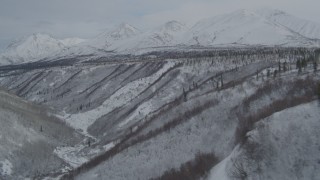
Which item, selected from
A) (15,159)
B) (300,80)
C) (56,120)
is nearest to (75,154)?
(15,159)

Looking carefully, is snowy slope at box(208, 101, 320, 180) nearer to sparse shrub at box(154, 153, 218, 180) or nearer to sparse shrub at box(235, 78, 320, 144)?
sparse shrub at box(154, 153, 218, 180)

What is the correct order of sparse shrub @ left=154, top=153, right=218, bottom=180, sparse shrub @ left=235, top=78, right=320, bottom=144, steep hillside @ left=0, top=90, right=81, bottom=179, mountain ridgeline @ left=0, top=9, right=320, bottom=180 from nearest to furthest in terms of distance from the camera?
mountain ridgeline @ left=0, top=9, right=320, bottom=180 < sparse shrub @ left=154, top=153, right=218, bottom=180 < sparse shrub @ left=235, top=78, right=320, bottom=144 < steep hillside @ left=0, top=90, right=81, bottom=179

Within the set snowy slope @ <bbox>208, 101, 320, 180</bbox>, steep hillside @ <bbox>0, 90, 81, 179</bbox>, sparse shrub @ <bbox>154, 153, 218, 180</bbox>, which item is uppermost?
snowy slope @ <bbox>208, 101, 320, 180</bbox>

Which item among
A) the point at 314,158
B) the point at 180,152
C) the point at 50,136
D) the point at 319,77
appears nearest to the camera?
the point at 314,158

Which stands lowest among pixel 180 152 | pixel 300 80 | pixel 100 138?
pixel 100 138

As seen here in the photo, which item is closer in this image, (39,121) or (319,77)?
(319,77)

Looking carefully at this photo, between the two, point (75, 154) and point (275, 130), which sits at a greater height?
point (275, 130)

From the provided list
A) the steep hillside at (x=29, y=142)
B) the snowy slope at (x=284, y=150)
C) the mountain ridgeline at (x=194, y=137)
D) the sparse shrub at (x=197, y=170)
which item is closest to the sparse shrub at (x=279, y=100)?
the mountain ridgeline at (x=194, y=137)

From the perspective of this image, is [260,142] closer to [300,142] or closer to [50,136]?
[300,142]

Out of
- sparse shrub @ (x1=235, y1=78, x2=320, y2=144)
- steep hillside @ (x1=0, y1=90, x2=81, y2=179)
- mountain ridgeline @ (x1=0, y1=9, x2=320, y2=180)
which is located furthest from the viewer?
steep hillside @ (x1=0, y1=90, x2=81, y2=179)

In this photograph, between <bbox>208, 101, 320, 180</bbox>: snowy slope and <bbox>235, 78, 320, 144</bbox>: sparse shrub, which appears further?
<bbox>235, 78, 320, 144</bbox>: sparse shrub

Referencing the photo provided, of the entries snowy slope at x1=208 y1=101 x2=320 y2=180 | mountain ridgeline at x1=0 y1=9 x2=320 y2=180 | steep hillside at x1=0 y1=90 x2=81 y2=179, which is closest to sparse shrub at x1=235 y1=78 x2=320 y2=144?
mountain ridgeline at x1=0 y1=9 x2=320 y2=180
